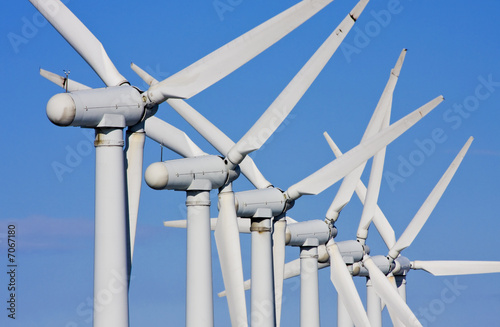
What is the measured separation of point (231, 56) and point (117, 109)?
196 inches

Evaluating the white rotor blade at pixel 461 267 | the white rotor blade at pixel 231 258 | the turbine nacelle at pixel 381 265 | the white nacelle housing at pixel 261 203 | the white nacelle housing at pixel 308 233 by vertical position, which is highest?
the turbine nacelle at pixel 381 265

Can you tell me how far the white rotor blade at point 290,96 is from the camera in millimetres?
40531

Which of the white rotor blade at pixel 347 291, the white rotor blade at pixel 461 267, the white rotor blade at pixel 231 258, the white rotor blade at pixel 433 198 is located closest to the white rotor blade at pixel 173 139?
the white rotor blade at pixel 231 258

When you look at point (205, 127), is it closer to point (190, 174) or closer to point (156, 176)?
point (190, 174)

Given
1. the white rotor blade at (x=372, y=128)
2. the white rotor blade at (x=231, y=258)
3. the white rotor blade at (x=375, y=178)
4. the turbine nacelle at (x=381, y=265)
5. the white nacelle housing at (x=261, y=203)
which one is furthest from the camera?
the turbine nacelle at (x=381, y=265)

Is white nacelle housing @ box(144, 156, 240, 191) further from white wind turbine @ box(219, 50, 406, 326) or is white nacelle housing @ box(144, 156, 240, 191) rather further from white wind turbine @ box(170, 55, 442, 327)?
white wind turbine @ box(219, 50, 406, 326)

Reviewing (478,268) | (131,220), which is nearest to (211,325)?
(131,220)

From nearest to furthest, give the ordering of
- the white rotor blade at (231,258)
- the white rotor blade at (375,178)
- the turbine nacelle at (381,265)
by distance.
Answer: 1. the white rotor blade at (231,258)
2. the white rotor blade at (375,178)
3. the turbine nacelle at (381,265)

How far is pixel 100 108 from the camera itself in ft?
109

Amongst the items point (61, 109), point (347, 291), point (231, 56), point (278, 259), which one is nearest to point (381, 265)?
point (347, 291)

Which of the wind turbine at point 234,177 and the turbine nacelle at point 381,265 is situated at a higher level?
the turbine nacelle at point 381,265

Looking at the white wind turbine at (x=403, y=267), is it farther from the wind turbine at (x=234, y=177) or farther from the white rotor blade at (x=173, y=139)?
the white rotor blade at (x=173, y=139)

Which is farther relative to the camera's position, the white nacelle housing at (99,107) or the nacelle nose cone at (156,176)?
the nacelle nose cone at (156,176)

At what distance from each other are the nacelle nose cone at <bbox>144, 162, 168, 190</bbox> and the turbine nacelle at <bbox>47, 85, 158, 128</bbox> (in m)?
1.98
